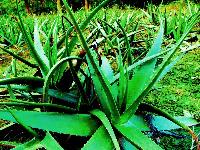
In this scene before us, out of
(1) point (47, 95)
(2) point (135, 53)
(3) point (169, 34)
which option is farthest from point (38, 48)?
(3) point (169, 34)

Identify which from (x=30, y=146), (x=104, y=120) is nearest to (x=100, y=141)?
(x=104, y=120)

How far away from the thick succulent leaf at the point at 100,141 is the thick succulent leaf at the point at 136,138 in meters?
0.04

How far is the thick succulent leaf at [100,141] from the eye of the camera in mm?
790

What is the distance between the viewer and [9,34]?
304 cm

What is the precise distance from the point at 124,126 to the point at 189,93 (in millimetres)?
787

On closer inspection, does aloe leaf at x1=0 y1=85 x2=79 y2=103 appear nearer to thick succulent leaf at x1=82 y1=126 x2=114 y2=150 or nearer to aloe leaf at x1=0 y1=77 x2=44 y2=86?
aloe leaf at x1=0 y1=77 x2=44 y2=86

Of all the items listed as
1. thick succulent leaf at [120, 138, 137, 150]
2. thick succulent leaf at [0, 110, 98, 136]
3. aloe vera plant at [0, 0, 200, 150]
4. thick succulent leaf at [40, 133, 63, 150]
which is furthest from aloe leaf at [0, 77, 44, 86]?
thick succulent leaf at [120, 138, 137, 150]

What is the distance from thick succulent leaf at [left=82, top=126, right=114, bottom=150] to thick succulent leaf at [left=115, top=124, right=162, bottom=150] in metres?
0.04

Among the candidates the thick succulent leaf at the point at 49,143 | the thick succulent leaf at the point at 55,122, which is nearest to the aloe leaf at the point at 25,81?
the thick succulent leaf at the point at 55,122

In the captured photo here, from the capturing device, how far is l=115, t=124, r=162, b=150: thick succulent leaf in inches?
30.7

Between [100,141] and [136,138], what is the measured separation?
8 cm

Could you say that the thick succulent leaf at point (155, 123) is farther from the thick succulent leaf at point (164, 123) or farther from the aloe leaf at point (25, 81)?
the aloe leaf at point (25, 81)

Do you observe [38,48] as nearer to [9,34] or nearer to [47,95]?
[47,95]

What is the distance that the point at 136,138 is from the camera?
0.81 metres
